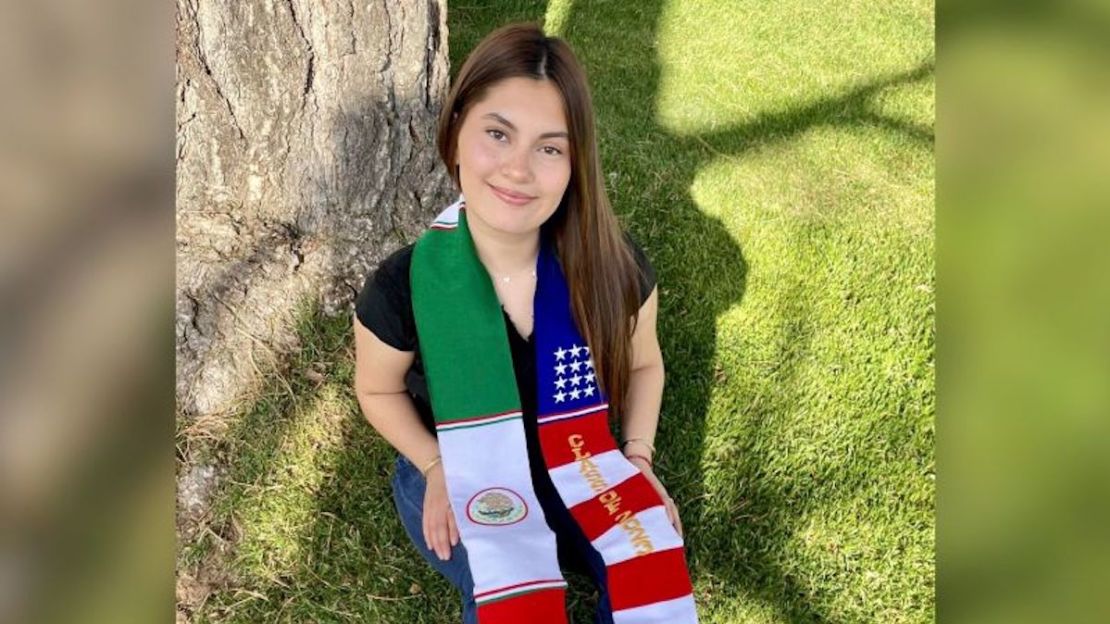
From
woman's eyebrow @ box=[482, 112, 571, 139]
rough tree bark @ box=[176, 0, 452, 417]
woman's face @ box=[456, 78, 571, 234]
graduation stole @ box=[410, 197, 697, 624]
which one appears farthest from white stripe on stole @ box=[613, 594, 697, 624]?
rough tree bark @ box=[176, 0, 452, 417]

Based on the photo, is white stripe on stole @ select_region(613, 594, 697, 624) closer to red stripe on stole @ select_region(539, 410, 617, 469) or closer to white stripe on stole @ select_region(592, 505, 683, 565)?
white stripe on stole @ select_region(592, 505, 683, 565)

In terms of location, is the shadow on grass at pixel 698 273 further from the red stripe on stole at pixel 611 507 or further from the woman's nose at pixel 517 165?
the woman's nose at pixel 517 165

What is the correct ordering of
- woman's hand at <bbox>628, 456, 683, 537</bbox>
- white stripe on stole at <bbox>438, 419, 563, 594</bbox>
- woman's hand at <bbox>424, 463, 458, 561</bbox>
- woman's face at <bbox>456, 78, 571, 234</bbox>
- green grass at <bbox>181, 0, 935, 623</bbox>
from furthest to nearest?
green grass at <bbox>181, 0, 935, 623</bbox> < woman's hand at <bbox>628, 456, 683, 537</bbox> < woman's hand at <bbox>424, 463, 458, 561</bbox> < white stripe on stole at <bbox>438, 419, 563, 594</bbox> < woman's face at <bbox>456, 78, 571, 234</bbox>

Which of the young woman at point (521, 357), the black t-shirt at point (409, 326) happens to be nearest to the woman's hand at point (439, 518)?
the young woman at point (521, 357)

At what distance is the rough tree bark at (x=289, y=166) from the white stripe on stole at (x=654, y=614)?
111cm

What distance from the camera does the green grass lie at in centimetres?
225

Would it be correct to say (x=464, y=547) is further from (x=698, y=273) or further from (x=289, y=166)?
(x=698, y=273)

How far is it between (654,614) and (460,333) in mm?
663

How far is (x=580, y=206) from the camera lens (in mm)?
1908

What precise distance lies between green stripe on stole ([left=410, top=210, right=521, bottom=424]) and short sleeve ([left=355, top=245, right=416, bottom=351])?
32 mm

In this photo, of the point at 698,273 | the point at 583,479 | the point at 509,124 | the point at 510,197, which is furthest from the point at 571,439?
the point at 698,273

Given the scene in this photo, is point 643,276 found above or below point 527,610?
above
